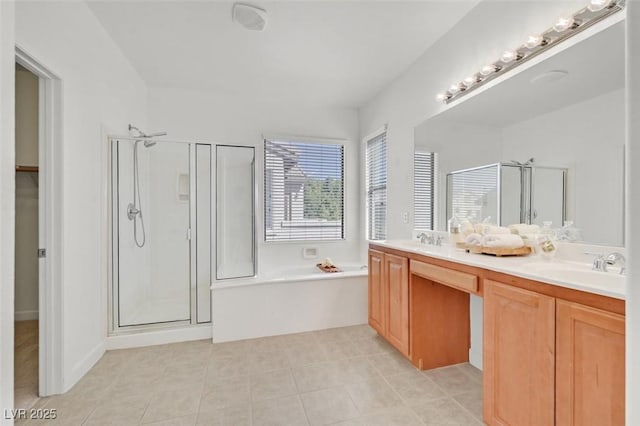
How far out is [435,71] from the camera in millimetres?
2459

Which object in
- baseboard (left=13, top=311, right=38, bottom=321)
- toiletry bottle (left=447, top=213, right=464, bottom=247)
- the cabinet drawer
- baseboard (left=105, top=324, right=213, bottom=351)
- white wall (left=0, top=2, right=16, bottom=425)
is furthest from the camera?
baseboard (left=13, top=311, right=38, bottom=321)

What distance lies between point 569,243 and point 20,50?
3.15 metres

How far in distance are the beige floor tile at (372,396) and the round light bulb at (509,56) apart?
2.22 meters

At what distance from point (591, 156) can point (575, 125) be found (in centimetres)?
20

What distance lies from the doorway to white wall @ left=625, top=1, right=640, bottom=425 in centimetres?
349

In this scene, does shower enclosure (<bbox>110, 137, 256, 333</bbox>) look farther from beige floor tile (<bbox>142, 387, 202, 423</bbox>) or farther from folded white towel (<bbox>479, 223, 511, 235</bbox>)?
folded white towel (<bbox>479, 223, 511, 235</bbox>)

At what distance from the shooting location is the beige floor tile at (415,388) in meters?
1.72

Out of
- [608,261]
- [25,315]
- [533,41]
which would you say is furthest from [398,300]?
[25,315]

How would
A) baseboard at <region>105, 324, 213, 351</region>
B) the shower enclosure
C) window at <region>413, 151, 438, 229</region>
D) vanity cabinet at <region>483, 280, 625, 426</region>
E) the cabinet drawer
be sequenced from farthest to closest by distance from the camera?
the shower enclosure
window at <region>413, 151, 438, 229</region>
baseboard at <region>105, 324, 213, 351</region>
the cabinet drawer
vanity cabinet at <region>483, 280, 625, 426</region>

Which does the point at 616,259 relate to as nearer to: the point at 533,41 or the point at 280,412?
the point at 533,41

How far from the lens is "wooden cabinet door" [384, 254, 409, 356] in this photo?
206 cm

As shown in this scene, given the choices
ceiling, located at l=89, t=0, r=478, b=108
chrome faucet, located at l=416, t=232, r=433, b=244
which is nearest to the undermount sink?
chrome faucet, located at l=416, t=232, r=433, b=244

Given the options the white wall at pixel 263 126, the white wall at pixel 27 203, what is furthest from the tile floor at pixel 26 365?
the white wall at pixel 263 126

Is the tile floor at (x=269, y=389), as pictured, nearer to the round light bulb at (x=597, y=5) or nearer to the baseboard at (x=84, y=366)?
the baseboard at (x=84, y=366)
